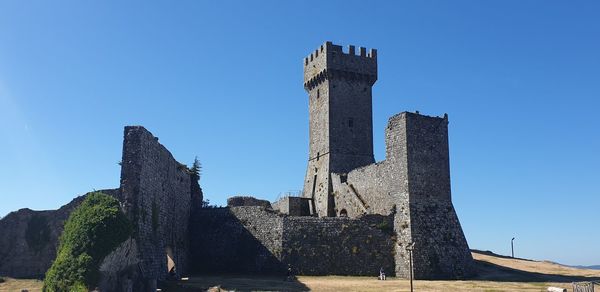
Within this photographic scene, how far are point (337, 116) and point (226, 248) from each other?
16.7 meters

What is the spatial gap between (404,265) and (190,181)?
16360 millimetres

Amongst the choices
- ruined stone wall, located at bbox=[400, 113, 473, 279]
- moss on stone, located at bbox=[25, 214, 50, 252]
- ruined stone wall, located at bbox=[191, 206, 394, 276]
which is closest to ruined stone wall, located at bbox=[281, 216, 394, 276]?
ruined stone wall, located at bbox=[191, 206, 394, 276]

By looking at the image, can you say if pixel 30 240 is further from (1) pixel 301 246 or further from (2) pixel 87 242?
(1) pixel 301 246

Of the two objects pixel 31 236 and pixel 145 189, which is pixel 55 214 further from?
pixel 145 189

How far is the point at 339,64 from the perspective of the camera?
5166cm

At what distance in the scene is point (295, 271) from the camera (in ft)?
122

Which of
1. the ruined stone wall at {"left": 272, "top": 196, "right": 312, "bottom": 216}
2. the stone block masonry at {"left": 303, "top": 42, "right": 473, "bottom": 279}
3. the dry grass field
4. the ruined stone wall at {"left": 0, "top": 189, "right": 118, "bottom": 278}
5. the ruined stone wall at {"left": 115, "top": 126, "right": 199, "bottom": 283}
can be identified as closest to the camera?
the ruined stone wall at {"left": 115, "top": 126, "right": 199, "bottom": 283}

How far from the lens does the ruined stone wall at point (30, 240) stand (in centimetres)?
3541

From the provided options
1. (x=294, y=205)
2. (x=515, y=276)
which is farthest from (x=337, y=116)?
(x=515, y=276)

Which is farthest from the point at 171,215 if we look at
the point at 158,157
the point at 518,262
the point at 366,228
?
the point at 518,262

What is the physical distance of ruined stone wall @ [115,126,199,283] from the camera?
2753cm

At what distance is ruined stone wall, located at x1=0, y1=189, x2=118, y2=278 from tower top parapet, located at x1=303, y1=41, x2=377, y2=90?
81.4 feet

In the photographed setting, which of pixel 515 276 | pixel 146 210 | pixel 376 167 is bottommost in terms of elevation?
pixel 515 276

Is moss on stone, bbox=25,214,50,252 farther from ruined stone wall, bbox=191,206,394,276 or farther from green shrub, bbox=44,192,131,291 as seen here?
green shrub, bbox=44,192,131,291
